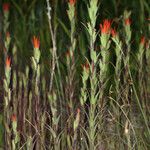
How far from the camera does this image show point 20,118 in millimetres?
1920

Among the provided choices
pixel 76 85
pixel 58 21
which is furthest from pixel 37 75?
pixel 58 21

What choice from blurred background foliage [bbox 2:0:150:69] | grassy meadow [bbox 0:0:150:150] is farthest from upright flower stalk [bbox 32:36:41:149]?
blurred background foliage [bbox 2:0:150:69]

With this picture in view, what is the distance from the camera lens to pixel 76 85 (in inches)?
87.7

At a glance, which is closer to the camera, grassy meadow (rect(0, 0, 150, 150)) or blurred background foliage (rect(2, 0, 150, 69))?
grassy meadow (rect(0, 0, 150, 150))

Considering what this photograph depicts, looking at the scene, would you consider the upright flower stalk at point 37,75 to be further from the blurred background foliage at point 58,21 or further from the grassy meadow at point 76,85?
the blurred background foliage at point 58,21

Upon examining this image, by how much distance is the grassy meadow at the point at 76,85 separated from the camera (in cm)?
165

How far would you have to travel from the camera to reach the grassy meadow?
1.65 meters

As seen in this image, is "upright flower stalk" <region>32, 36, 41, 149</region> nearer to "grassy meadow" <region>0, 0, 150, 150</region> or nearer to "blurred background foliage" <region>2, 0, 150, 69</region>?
"grassy meadow" <region>0, 0, 150, 150</region>

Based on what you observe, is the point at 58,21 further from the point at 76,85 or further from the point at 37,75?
the point at 37,75

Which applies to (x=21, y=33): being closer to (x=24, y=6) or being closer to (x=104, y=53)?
(x=24, y=6)

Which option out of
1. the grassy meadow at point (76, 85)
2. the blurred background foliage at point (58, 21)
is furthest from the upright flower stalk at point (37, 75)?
the blurred background foliage at point (58, 21)

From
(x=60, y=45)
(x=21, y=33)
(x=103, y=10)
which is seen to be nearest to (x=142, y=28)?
(x=103, y=10)

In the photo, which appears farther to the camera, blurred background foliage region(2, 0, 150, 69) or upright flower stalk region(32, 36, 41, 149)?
blurred background foliage region(2, 0, 150, 69)

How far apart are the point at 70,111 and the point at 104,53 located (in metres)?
0.30
